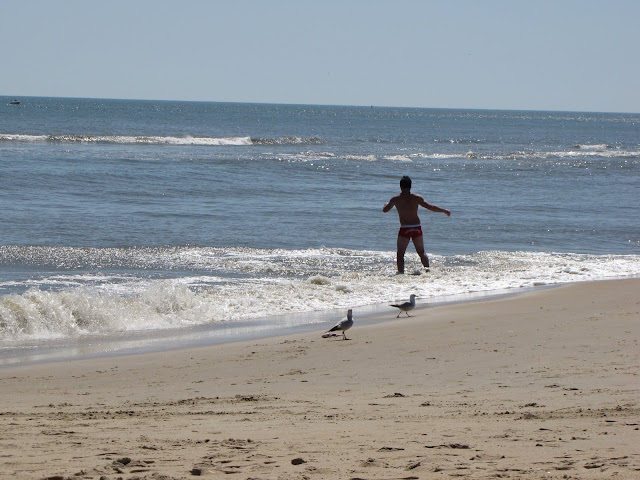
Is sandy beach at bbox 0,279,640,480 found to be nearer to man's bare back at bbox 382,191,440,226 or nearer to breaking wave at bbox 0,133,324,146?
man's bare back at bbox 382,191,440,226

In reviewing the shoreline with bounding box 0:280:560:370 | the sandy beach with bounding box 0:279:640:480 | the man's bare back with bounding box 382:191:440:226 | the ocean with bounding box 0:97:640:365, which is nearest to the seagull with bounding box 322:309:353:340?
the sandy beach with bounding box 0:279:640:480

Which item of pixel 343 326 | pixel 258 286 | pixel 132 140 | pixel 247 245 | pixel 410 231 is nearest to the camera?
pixel 343 326

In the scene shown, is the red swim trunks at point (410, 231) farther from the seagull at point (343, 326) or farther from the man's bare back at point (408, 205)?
the seagull at point (343, 326)

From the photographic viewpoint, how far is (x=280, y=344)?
7.61m

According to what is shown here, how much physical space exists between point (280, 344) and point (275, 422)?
115 inches

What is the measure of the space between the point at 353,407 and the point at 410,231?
7.58 m

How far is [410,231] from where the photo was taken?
12477mm

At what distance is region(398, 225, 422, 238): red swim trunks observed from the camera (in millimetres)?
12445

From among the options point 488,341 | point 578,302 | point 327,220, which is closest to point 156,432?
point 488,341

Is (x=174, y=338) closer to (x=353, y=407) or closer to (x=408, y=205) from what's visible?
(x=353, y=407)

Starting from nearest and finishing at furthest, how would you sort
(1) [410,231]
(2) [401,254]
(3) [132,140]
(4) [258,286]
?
(4) [258,286] → (2) [401,254] → (1) [410,231] → (3) [132,140]

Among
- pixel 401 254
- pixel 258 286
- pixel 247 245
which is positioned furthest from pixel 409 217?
pixel 247 245

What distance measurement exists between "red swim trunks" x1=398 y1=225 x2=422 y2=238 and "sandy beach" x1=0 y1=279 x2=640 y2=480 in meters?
4.11

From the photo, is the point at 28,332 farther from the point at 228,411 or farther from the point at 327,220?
the point at 327,220
